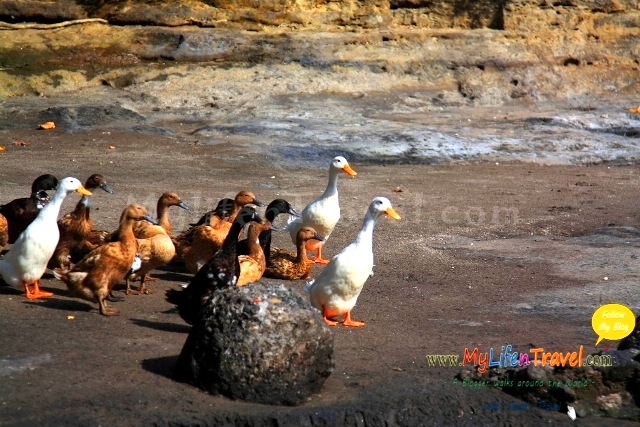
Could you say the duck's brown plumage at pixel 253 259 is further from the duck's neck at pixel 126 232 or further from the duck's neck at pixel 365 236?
the duck's neck at pixel 365 236

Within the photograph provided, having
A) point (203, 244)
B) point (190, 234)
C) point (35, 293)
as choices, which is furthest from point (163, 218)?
point (35, 293)

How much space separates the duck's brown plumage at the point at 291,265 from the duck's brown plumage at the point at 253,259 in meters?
0.48

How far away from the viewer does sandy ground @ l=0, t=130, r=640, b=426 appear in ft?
21.4

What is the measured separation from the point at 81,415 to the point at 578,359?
10.3 ft

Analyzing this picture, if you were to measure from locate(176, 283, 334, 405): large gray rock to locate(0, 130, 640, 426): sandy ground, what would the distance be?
0.34ft

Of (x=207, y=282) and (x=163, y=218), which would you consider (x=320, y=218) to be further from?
(x=207, y=282)

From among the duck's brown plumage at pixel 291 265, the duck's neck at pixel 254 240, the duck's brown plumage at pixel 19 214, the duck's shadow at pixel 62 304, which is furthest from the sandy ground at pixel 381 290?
the duck's neck at pixel 254 240

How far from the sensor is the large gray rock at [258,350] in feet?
21.4

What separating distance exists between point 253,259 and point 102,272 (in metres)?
1.40

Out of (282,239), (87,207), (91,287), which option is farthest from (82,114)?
(91,287)

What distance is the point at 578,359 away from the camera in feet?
23.5

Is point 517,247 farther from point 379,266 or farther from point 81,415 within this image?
point 81,415

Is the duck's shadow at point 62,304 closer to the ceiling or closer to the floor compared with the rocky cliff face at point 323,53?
closer to the floor

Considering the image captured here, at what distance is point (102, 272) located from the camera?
8234 mm
